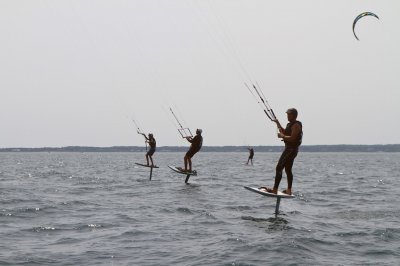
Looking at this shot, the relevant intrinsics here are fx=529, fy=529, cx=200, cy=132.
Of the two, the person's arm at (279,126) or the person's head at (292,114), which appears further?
the person's arm at (279,126)

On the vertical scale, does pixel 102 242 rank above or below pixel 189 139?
below

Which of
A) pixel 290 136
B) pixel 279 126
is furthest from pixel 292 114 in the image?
pixel 290 136

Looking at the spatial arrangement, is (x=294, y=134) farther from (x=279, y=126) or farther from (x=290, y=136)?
(x=279, y=126)

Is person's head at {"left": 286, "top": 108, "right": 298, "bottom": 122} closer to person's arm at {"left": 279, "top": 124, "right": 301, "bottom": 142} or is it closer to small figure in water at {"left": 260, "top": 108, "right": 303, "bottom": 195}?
small figure in water at {"left": 260, "top": 108, "right": 303, "bottom": 195}

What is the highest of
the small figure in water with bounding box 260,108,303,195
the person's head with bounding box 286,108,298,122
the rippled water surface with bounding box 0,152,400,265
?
the person's head with bounding box 286,108,298,122

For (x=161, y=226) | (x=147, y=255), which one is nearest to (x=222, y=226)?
(x=161, y=226)

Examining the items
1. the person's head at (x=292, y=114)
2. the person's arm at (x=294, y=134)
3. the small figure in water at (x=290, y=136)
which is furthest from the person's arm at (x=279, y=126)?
the person's head at (x=292, y=114)

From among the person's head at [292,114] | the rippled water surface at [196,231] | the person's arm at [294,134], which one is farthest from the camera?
the person's arm at [294,134]

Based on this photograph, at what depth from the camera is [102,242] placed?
38.3 feet

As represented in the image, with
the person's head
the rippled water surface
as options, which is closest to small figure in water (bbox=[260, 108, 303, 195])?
the person's head

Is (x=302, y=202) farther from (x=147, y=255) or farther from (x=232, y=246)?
(x=147, y=255)

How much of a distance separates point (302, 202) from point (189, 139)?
23.9 feet

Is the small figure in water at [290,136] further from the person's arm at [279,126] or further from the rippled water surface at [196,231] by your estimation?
the rippled water surface at [196,231]

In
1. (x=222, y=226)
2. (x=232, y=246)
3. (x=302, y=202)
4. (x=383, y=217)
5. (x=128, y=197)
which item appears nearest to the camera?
(x=232, y=246)
